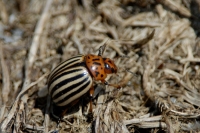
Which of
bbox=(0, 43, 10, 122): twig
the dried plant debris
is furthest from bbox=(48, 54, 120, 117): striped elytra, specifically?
bbox=(0, 43, 10, 122): twig

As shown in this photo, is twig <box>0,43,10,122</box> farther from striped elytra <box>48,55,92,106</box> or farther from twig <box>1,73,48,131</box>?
striped elytra <box>48,55,92,106</box>

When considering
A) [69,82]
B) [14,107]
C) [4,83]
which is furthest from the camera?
[4,83]

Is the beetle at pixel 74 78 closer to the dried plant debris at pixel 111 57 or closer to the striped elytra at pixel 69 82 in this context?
the striped elytra at pixel 69 82

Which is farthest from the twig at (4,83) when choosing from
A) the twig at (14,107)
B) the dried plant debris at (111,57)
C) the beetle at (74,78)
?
the beetle at (74,78)

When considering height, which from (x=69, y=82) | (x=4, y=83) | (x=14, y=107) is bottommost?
(x=14, y=107)

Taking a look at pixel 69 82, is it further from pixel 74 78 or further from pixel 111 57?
pixel 111 57

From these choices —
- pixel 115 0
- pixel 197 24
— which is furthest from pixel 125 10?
pixel 197 24

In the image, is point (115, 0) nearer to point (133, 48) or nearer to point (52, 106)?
point (133, 48)

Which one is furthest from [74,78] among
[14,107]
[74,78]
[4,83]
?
[4,83]

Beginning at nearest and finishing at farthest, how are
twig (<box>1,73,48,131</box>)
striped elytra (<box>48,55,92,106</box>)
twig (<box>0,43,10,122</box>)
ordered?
1. striped elytra (<box>48,55,92,106</box>)
2. twig (<box>1,73,48,131</box>)
3. twig (<box>0,43,10,122</box>)

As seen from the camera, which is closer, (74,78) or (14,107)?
(74,78)
